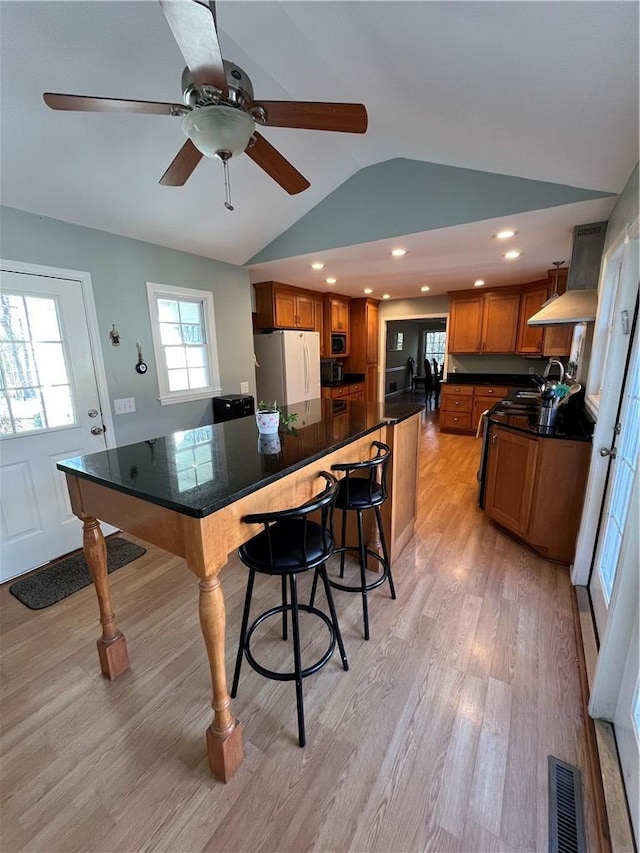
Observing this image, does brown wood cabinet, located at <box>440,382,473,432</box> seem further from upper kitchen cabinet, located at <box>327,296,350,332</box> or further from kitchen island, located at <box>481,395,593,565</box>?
kitchen island, located at <box>481,395,593,565</box>

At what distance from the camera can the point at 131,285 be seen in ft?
9.45

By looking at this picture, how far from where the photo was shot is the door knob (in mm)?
1812

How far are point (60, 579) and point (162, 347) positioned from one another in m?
1.95

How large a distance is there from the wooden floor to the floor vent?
25 mm

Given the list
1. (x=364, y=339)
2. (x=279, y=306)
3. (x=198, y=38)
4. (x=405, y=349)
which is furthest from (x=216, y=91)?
(x=405, y=349)

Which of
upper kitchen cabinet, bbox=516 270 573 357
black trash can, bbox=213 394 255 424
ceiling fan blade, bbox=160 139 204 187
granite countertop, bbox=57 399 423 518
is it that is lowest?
black trash can, bbox=213 394 255 424

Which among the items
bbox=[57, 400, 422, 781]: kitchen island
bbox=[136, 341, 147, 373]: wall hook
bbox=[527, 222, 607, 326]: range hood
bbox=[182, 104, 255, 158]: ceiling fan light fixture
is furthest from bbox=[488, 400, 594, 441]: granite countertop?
bbox=[136, 341, 147, 373]: wall hook

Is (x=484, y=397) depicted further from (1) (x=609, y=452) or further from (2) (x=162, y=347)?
(2) (x=162, y=347)

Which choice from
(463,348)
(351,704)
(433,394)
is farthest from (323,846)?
(433,394)

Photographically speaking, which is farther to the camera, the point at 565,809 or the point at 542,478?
the point at 542,478

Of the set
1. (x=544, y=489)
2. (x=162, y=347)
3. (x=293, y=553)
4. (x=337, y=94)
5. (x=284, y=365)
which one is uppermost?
(x=337, y=94)

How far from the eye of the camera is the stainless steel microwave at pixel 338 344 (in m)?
5.98

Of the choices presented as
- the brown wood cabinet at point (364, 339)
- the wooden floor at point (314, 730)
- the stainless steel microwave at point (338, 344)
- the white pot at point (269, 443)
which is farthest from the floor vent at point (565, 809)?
the brown wood cabinet at point (364, 339)

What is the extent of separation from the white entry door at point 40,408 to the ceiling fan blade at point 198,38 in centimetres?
196
